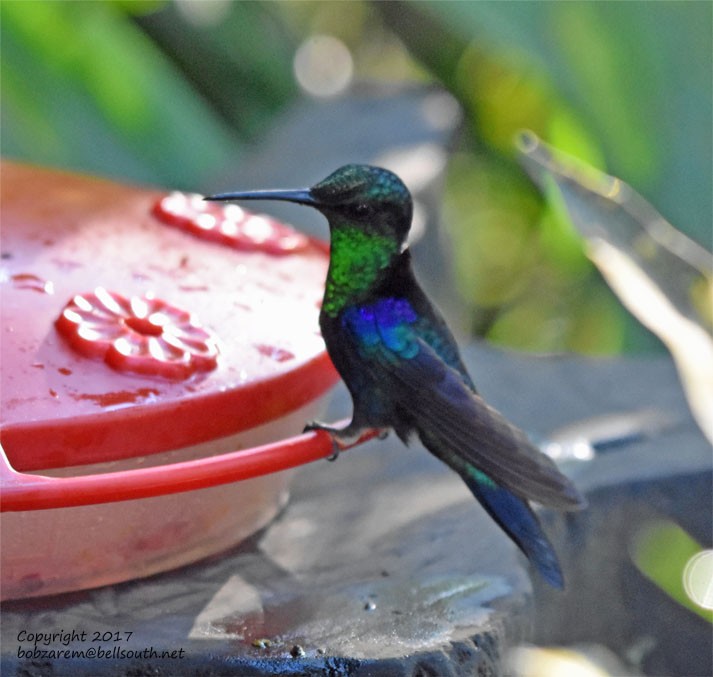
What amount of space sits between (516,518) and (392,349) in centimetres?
18

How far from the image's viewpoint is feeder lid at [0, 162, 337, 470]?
0.91 m

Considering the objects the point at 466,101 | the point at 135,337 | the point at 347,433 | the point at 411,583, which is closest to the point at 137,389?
the point at 135,337

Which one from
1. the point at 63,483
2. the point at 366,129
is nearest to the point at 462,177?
the point at 366,129

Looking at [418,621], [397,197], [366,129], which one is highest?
[397,197]

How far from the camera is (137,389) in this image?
37.1 inches

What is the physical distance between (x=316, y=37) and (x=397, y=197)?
9.41ft

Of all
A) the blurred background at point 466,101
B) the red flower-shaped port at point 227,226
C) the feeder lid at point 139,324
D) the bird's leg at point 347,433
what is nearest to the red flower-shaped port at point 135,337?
the feeder lid at point 139,324

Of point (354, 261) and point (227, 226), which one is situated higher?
point (354, 261)

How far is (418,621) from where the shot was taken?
3.22 ft

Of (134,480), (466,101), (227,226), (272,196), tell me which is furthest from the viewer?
(466,101)

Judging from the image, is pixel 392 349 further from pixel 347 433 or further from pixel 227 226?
pixel 227 226

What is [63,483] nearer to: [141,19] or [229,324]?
[229,324]

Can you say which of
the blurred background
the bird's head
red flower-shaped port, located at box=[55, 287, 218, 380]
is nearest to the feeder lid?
red flower-shaped port, located at box=[55, 287, 218, 380]

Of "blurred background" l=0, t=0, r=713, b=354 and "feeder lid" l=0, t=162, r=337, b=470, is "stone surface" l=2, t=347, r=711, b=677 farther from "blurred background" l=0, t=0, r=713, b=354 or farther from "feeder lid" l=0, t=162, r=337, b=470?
"blurred background" l=0, t=0, r=713, b=354
